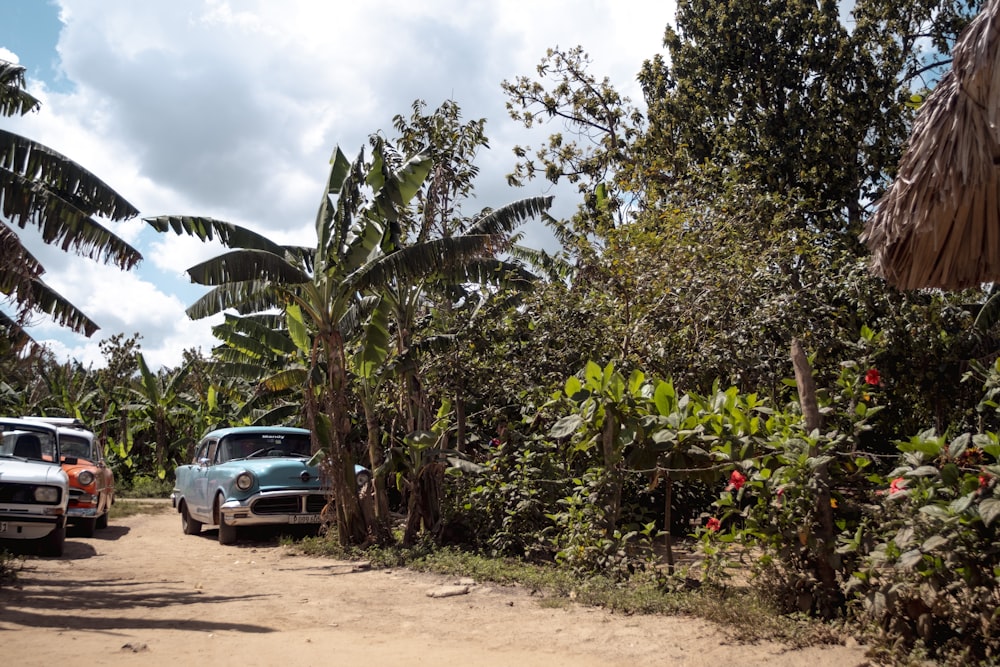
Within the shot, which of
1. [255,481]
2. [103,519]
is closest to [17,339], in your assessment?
[255,481]

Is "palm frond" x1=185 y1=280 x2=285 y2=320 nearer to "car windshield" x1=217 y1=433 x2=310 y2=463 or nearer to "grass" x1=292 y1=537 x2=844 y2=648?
"car windshield" x1=217 y1=433 x2=310 y2=463

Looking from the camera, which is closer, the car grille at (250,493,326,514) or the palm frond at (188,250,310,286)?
the palm frond at (188,250,310,286)

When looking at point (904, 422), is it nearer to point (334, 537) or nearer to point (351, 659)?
point (334, 537)

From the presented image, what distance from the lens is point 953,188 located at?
466cm

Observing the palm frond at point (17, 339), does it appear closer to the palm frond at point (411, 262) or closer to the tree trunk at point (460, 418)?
the palm frond at point (411, 262)

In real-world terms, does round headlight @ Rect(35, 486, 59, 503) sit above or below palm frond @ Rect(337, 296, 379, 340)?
below

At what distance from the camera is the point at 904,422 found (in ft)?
38.6

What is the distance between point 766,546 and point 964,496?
5.49ft

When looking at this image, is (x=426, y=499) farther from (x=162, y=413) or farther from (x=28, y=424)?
(x=162, y=413)

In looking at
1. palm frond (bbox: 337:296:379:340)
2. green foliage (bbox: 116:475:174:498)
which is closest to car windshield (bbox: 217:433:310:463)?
palm frond (bbox: 337:296:379:340)

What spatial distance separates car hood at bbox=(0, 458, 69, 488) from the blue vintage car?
2.52 meters

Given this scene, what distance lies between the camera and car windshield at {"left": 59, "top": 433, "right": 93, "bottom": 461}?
12.8 m

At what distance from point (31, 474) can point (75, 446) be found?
3729 mm

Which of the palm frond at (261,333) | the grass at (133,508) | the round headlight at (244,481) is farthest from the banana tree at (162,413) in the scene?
the round headlight at (244,481)
